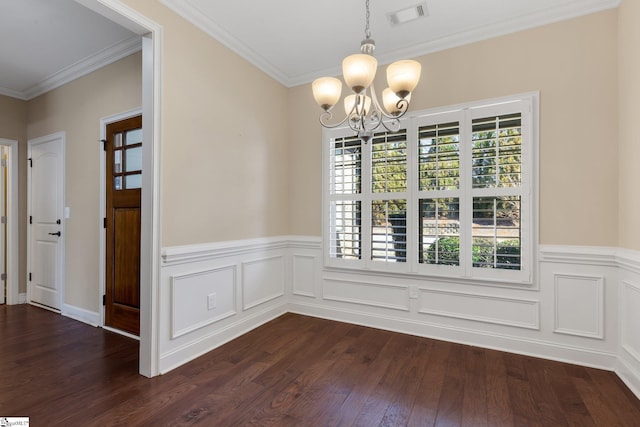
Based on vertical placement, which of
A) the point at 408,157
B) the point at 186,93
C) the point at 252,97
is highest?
the point at 252,97

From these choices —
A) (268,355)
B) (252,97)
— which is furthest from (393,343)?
(252,97)

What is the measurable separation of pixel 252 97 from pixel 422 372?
3.03 m

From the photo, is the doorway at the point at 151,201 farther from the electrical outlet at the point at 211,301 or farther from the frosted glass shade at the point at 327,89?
the frosted glass shade at the point at 327,89

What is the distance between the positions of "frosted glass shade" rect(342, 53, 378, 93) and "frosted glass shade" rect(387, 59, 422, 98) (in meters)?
0.11

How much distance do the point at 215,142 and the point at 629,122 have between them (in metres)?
3.22

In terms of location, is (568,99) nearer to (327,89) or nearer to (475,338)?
(327,89)

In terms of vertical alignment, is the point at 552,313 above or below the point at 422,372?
above

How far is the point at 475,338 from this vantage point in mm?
2795

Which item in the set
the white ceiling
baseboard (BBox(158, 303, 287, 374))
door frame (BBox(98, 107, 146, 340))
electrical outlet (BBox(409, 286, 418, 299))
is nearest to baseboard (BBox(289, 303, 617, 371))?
electrical outlet (BBox(409, 286, 418, 299))

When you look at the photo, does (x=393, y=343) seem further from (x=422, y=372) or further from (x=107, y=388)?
(x=107, y=388)

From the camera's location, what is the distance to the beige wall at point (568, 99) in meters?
2.36

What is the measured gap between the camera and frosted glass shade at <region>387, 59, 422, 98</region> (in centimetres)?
171

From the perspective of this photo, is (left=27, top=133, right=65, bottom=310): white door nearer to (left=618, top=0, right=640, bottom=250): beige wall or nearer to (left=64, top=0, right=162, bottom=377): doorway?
(left=64, top=0, right=162, bottom=377): doorway

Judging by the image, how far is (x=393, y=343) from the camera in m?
2.86
